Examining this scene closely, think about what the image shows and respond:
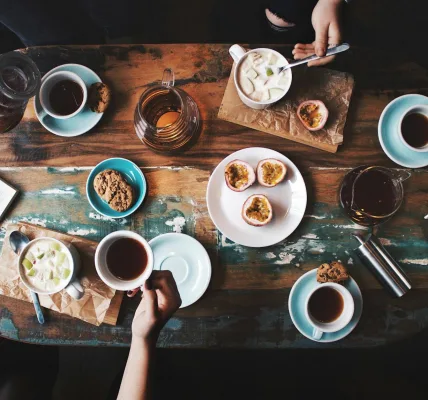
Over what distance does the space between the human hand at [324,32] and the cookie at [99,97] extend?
831mm

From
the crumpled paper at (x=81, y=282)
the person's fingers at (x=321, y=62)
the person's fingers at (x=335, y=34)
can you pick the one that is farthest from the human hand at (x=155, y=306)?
the person's fingers at (x=335, y=34)

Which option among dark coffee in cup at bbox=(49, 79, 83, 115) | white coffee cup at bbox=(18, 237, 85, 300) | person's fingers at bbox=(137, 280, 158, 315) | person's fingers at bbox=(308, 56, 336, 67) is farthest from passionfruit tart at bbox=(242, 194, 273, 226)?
dark coffee in cup at bbox=(49, 79, 83, 115)

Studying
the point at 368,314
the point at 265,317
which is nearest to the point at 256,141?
the point at 265,317

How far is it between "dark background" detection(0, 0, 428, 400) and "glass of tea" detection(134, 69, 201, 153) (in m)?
0.76

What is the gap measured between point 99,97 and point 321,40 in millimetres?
993

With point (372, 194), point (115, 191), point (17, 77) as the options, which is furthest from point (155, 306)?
point (17, 77)

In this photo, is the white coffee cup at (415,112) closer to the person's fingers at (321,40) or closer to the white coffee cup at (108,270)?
Result: the person's fingers at (321,40)

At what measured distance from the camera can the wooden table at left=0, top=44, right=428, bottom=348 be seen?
1.76 metres

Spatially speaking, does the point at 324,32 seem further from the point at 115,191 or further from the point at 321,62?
the point at 115,191

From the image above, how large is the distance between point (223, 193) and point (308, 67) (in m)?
0.67

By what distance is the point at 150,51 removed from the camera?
1.85 m

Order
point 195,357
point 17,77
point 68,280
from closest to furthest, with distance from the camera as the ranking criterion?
point 68,280 < point 17,77 < point 195,357

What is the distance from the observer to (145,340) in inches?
57.2

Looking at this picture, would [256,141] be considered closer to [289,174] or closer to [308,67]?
[289,174]
